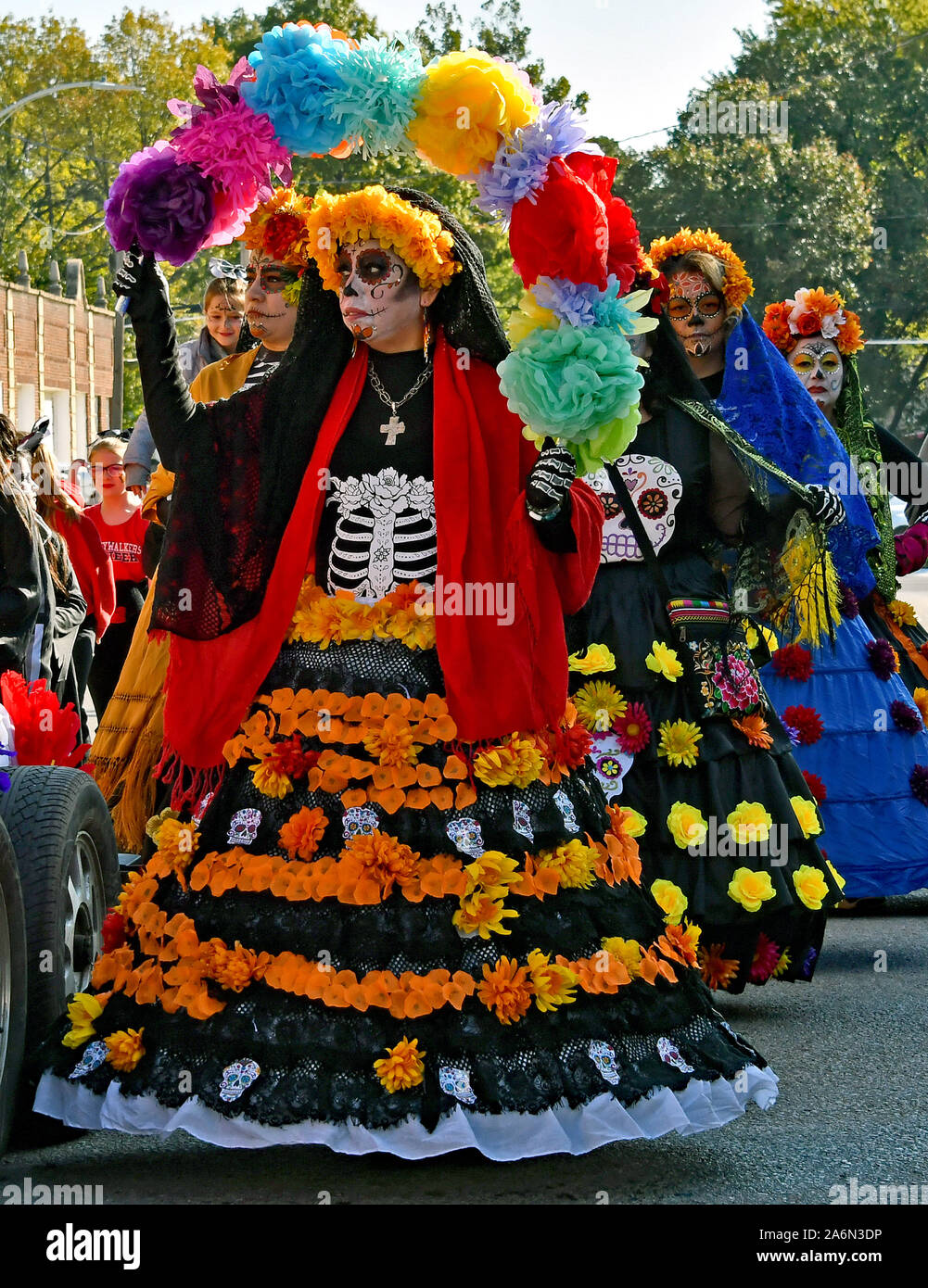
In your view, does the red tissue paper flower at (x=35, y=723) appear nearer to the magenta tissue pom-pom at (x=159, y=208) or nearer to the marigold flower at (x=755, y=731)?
the magenta tissue pom-pom at (x=159, y=208)

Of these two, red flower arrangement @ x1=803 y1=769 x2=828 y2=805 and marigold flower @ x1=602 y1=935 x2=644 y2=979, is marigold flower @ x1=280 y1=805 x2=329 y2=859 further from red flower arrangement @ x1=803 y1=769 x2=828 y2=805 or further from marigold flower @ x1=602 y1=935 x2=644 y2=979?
red flower arrangement @ x1=803 y1=769 x2=828 y2=805

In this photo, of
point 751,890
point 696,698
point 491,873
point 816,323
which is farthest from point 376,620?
point 816,323

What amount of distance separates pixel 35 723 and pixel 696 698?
226 cm

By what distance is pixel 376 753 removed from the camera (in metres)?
4.61

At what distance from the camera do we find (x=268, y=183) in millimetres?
4973

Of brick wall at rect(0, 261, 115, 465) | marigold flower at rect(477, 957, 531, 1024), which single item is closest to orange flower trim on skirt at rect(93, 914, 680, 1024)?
marigold flower at rect(477, 957, 531, 1024)

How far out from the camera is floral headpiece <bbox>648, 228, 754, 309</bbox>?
7.03m

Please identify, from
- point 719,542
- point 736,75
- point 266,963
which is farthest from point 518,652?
point 736,75

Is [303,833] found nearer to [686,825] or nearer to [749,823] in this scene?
[686,825]

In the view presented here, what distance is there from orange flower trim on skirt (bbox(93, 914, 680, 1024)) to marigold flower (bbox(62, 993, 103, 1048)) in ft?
0.23

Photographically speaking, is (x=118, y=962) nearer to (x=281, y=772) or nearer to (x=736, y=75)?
(x=281, y=772)

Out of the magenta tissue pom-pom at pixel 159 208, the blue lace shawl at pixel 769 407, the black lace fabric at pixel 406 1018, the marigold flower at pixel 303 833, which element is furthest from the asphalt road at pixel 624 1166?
the blue lace shawl at pixel 769 407

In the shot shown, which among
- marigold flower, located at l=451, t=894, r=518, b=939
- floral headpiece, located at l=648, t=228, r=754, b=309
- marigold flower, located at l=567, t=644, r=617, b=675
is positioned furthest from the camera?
floral headpiece, located at l=648, t=228, r=754, b=309
